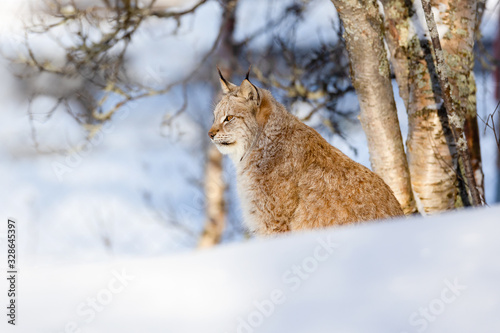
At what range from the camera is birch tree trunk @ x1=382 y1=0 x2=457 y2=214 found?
470cm

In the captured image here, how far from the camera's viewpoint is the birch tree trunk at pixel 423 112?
470 cm

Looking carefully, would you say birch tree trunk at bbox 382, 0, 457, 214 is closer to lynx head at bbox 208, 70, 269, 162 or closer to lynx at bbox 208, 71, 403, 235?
lynx at bbox 208, 71, 403, 235

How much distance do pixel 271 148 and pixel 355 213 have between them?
0.87 metres

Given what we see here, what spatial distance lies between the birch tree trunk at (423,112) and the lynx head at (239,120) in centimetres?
148

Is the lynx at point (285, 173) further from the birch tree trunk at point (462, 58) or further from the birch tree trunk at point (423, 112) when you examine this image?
the birch tree trunk at point (462, 58)

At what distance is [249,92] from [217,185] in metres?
3.83

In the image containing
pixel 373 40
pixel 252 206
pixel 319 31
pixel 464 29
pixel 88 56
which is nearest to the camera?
pixel 252 206

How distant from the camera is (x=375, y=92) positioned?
14.7ft

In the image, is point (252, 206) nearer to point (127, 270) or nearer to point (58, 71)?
point (127, 270)

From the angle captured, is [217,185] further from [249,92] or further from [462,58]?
[462,58]

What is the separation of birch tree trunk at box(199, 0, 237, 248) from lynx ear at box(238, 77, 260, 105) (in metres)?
3.52

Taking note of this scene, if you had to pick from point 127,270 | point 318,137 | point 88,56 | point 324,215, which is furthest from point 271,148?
point 88,56

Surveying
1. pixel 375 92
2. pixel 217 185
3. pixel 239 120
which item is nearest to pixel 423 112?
pixel 375 92

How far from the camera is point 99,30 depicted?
590 cm
